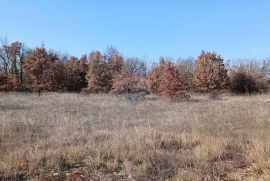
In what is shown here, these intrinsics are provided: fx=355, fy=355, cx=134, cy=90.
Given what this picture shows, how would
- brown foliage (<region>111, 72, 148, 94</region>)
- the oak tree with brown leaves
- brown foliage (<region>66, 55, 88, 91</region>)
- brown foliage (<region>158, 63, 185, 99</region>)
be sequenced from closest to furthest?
brown foliage (<region>158, 63, 185, 99</region>) → the oak tree with brown leaves → brown foliage (<region>111, 72, 148, 94</region>) → brown foliage (<region>66, 55, 88, 91</region>)

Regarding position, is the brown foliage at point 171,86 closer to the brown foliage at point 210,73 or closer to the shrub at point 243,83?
the brown foliage at point 210,73

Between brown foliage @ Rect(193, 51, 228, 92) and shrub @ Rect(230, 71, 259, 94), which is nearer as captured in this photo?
brown foliage @ Rect(193, 51, 228, 92)

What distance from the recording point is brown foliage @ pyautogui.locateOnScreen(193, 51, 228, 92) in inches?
1684

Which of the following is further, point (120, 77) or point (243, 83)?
point (243, 83)

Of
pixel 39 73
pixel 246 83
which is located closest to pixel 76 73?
pixel 39 73

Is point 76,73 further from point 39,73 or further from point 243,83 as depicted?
point 243,83

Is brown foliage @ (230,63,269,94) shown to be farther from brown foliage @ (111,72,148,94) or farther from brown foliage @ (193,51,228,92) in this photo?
brown foliage @ (111,72,148,94)

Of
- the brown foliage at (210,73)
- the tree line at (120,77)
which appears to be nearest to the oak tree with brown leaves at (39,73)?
the tree line at (120,77)

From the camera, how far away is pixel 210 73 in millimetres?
Answer: 42906

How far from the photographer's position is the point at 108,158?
6.68 m

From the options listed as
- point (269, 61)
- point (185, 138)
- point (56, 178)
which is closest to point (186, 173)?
point (56, 178)

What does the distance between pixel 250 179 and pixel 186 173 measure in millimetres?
966

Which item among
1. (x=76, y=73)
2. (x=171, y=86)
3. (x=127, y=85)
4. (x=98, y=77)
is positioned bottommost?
(x=171, y=86)

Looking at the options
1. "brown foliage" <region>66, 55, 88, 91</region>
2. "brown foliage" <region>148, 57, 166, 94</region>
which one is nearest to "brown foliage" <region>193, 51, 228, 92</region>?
"brown foliage" <region>148, 57, 166, 94</region>
